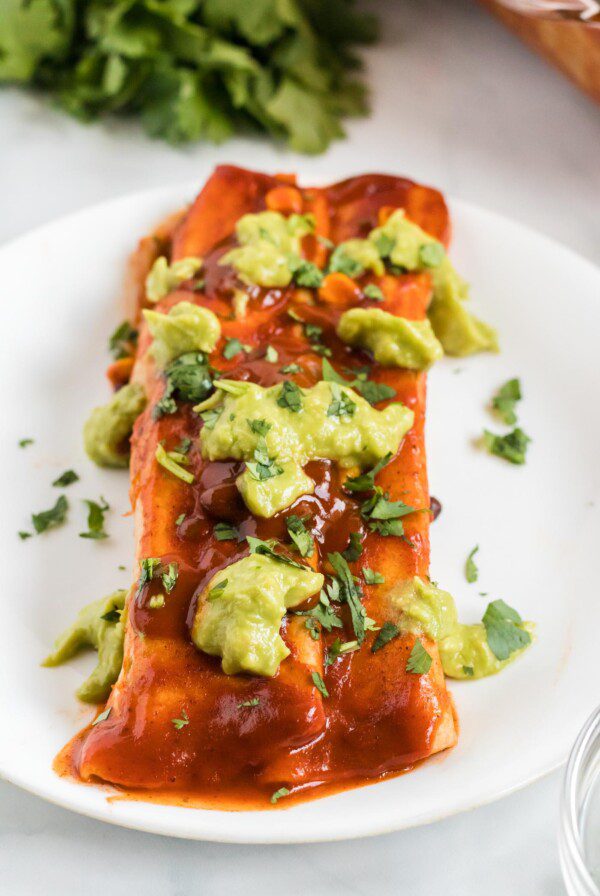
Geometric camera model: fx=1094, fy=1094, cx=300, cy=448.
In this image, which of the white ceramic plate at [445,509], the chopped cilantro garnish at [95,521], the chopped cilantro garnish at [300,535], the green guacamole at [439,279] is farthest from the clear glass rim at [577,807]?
the green guacamole at [439,279]

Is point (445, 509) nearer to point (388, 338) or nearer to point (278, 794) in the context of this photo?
point (388, 338)

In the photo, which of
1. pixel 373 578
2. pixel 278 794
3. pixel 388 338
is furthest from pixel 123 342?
pixel 278 794

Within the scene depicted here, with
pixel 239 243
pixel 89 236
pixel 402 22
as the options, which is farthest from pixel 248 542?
pixel 402 22

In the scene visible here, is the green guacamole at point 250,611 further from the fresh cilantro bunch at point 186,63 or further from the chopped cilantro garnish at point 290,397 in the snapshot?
the fresh cilantro bunch at point 186,63

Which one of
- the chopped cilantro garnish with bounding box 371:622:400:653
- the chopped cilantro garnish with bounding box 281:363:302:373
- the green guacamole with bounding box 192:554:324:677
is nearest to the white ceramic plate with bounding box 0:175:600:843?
the chopped cilantro garnish with bounding box 371:622:400:653

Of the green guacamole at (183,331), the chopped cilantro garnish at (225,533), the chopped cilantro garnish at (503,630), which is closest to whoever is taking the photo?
the chopped cilantro garnish at (225,533)

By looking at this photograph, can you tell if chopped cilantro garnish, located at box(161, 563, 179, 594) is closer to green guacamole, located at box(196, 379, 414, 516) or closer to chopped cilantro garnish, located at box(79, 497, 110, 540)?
green guacamole, located at box(196, 379, 414, 516)
